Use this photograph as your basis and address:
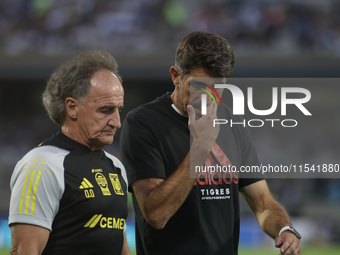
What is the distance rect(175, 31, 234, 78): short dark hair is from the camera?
8.15 feet

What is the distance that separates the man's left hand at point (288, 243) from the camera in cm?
235

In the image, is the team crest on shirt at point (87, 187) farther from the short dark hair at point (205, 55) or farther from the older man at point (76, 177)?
the short dark hair at point (205, 55)

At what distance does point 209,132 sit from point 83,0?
13.6 metres

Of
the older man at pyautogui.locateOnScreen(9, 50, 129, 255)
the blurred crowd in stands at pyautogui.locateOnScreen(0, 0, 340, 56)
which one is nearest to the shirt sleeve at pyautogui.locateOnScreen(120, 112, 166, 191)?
the older man at pyautogui.locateOnScreen(9, 50, 129, 255)

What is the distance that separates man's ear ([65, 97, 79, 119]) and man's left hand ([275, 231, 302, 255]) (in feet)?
4.14

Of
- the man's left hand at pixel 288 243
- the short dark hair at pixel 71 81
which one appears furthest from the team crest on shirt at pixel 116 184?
the man's left hand at pixel 288 243

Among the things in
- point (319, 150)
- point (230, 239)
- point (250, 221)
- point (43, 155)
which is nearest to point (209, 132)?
point (230, 239)

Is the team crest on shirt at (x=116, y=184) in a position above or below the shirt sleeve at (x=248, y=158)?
below

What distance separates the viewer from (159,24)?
14125 mm

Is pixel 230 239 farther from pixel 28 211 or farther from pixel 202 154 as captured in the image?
pixel 28 211

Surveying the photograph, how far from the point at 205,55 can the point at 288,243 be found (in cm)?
111

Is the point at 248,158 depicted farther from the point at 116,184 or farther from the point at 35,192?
the point at 35,192

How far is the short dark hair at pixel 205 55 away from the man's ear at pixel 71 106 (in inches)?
26.9

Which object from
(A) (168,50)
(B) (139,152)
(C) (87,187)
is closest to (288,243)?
(B) (139,152)
